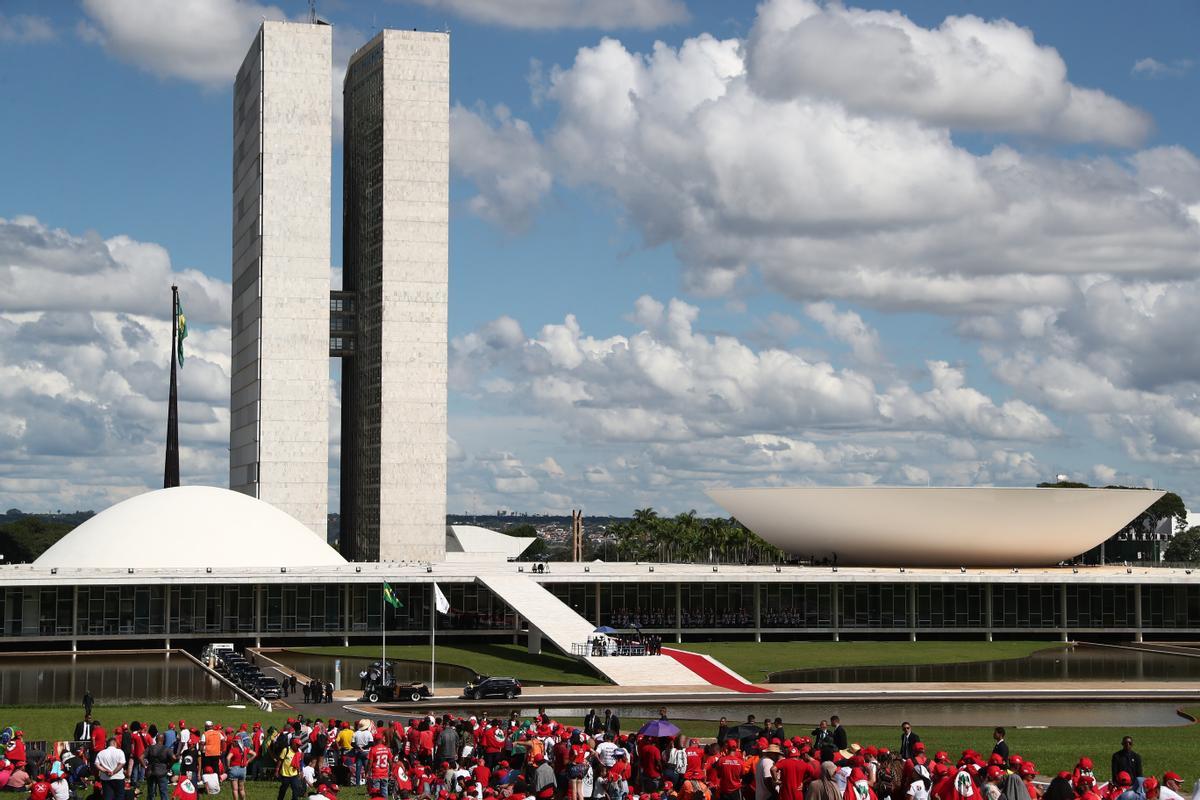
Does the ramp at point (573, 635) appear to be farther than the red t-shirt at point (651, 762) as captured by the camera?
Yes

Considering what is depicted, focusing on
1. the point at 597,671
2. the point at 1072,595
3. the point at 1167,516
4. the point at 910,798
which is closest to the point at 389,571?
the point at 597,671

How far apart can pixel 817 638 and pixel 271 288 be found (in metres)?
49.4

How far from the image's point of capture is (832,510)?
82.7m

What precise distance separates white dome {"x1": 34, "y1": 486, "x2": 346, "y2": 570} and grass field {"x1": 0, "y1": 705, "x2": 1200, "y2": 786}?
27.0 metres

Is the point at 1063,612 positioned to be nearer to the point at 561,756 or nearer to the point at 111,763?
the point at 561,756

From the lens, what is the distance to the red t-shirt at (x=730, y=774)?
21438 millimetres

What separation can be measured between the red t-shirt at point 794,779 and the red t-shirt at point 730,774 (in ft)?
4.71

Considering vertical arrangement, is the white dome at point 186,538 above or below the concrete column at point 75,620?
above

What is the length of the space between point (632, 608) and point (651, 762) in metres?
54.0

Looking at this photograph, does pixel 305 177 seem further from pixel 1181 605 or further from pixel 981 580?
pixel 1181 605

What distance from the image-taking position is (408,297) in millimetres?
106938

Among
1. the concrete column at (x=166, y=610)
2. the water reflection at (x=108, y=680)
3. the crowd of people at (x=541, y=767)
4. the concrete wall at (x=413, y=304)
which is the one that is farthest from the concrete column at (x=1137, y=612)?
the crowd of people at (x=541, y=767)

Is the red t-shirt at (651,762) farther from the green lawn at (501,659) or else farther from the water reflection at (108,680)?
the green lawn at (501,659)

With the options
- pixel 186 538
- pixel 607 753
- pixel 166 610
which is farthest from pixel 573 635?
pixel 607 753
